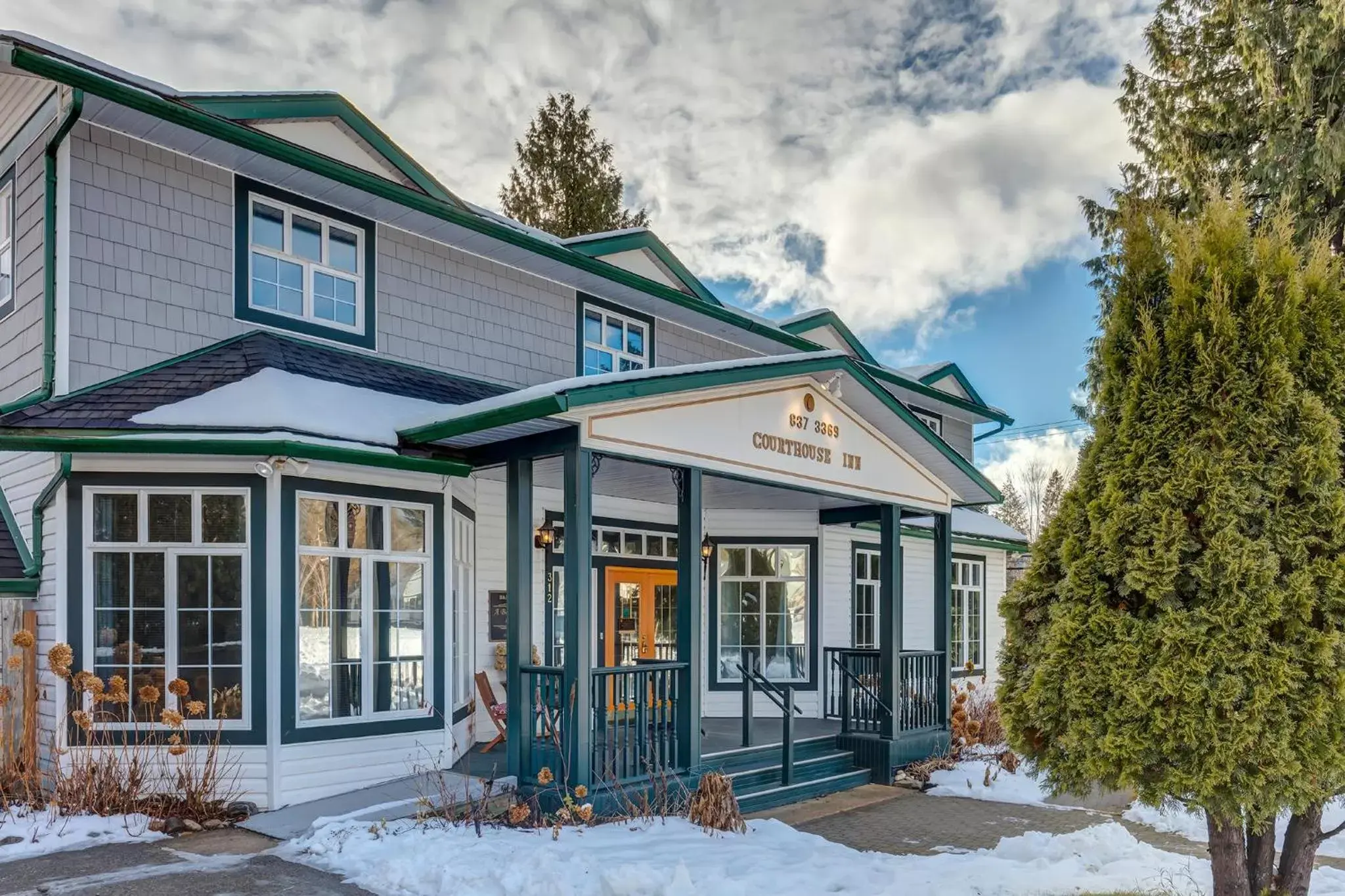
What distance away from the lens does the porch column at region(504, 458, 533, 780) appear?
302 inches

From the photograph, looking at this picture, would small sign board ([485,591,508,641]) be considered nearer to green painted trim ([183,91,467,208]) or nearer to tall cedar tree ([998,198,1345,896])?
green painted trim ([183,91,467,208])

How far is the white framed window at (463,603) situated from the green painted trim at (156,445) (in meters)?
2.04

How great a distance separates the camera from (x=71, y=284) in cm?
780

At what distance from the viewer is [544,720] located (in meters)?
7.52

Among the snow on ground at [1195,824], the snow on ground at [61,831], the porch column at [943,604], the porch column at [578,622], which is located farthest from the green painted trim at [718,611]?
the snow on ground at [61,831]

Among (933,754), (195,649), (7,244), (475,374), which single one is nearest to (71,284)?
(7,244)

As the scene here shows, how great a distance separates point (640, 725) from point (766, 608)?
6.11 metres

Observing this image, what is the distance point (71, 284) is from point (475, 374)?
4.08m

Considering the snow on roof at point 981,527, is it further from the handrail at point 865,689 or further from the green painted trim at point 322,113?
the green painted trim at point 322,113

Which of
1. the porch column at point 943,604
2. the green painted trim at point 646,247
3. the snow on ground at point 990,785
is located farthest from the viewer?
the green painted trim at point 646,247

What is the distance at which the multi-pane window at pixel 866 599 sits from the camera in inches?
572

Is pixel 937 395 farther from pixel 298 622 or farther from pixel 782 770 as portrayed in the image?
pixel 298 622

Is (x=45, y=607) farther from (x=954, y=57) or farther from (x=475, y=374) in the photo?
(x=954, y=57)

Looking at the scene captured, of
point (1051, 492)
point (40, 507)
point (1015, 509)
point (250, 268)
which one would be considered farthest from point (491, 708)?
point (1015, 509)
